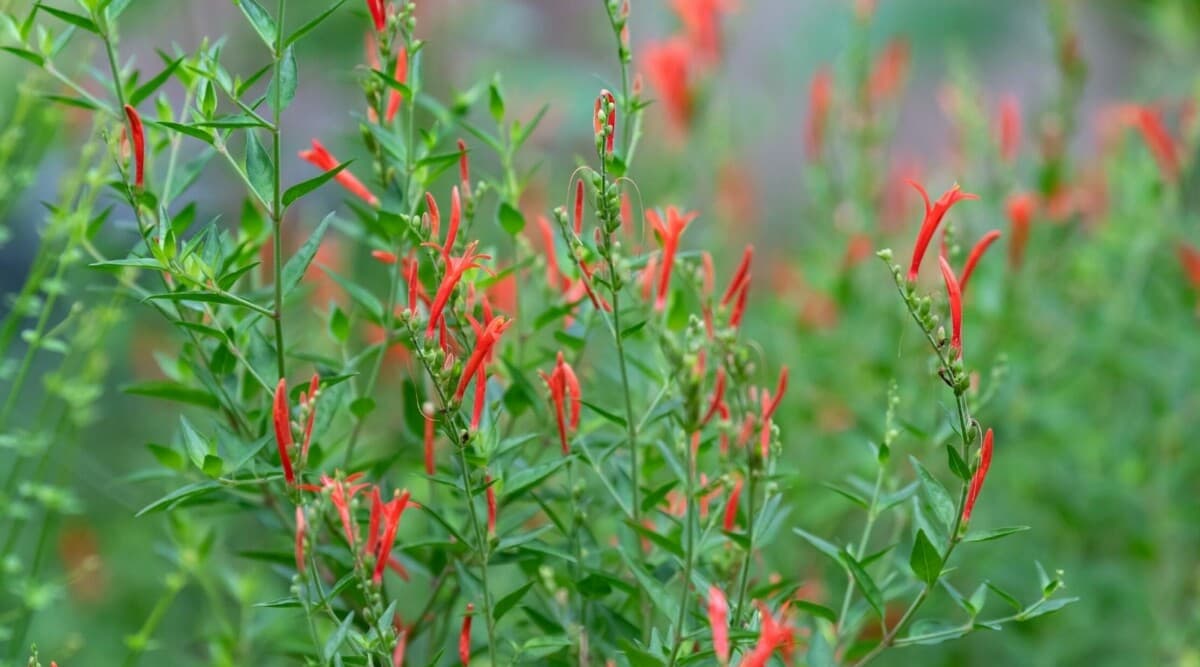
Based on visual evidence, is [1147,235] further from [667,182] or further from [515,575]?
[515,575]

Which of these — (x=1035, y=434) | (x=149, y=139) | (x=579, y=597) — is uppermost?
(x=149, y=139)

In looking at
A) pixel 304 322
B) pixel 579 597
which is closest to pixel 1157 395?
pixel 579 597

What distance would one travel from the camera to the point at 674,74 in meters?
1.34

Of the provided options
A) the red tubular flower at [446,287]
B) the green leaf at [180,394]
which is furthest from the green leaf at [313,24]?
the green leaf at [180,394]

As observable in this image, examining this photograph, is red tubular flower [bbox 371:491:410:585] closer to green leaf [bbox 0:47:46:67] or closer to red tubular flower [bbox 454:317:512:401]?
red tubular flower [bbox 454:317:512:401]

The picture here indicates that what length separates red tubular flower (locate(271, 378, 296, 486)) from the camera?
578 mm

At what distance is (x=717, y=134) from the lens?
1546mm

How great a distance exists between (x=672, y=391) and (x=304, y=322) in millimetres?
1050

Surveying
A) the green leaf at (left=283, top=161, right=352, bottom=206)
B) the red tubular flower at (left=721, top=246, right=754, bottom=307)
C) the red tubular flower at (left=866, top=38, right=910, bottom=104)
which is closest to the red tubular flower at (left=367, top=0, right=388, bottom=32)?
the green leaf at (left=283, top=161, right=352, bottom=206)

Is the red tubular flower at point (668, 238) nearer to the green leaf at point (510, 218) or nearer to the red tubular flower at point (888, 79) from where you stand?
the green leaf at point (510, 218)

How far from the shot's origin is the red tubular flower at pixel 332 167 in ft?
2.34

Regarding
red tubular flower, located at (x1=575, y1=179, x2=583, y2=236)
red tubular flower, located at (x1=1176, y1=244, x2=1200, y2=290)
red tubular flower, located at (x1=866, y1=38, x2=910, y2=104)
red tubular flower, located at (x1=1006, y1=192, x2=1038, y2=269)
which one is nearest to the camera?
red tubular flower, located at (x1=575, y1=179, x2=583, y2=236)

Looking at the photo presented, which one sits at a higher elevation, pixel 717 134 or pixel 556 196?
pixel 717 134

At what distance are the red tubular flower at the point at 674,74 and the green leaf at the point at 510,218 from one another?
60 centimetres
